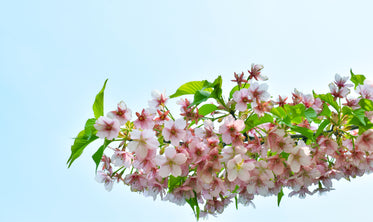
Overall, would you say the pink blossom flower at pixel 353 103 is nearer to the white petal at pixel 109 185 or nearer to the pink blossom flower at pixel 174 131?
the pink blossom flower at pixel 174 131

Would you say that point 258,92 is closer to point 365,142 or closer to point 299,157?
point 299,157

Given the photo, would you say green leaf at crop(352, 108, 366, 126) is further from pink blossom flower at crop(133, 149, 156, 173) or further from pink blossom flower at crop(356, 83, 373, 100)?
pink blossom flower at crop(133, 149, 156, 173)

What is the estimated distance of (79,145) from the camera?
2139mm

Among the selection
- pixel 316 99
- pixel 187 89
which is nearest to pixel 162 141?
pixel 187 89

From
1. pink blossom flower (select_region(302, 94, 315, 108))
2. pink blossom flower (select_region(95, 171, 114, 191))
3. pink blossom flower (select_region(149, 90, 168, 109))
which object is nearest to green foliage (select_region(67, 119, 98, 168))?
pink blossom flower (select_region(95, 171, 114, 191))

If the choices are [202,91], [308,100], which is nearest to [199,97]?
[202,91]

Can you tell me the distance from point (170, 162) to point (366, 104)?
136cm

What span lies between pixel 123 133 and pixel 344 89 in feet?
5.09

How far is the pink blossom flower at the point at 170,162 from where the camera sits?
6.37ft

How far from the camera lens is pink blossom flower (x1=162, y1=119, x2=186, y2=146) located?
2.00 meters

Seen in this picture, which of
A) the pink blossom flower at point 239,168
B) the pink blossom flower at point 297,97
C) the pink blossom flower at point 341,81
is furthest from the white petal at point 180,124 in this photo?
the pink blossom flower at point 341,81

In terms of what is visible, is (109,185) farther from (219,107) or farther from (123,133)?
(219,107)

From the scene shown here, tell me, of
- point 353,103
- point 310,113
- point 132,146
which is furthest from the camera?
point 353,103

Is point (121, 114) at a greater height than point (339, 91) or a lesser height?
lesser
